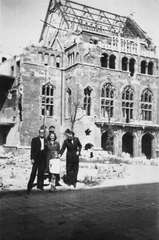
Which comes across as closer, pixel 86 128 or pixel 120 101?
pixel 86 128

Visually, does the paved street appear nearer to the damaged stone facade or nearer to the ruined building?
the ruined building

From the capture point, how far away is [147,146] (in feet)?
113

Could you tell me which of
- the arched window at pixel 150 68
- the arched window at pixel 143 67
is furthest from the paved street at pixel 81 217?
the arched window at pixel 150 68

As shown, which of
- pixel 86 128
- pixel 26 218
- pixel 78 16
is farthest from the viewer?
pixel 78 16

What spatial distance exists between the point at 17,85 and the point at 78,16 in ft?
37.1

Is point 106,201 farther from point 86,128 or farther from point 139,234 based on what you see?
point 86,128

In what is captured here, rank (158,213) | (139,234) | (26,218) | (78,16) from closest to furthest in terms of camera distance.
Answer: (139,234), (26,218), (158,213), (78,16)

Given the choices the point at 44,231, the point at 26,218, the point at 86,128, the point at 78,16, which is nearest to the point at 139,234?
the point at 44,231

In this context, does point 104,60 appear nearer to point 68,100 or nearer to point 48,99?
point 68,100

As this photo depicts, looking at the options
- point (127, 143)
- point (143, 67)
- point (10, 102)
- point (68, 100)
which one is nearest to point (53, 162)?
point (68, 100)

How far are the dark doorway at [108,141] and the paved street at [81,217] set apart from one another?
72.9 feet

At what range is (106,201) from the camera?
7.01 metres

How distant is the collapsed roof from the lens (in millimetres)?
34844

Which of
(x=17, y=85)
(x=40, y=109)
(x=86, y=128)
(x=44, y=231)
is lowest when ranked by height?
(x=44, y=231)
